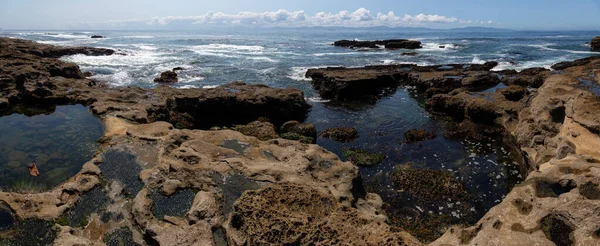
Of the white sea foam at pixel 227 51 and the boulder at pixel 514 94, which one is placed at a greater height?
the white sea foam at pixel 227 51

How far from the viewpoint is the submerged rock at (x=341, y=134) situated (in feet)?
65.0

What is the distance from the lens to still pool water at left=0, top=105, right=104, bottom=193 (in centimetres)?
1245

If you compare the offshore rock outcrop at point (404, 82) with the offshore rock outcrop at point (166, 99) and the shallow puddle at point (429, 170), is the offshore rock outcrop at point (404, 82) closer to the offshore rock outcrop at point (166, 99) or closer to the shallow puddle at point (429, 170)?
the offshore rock outcrop at point (166, 99)

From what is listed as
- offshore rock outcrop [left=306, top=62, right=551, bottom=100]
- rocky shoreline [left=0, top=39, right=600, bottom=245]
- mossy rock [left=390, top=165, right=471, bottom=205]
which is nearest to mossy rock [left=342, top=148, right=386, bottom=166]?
mossy rock [left=390, top=165, right=471, bottom=205]

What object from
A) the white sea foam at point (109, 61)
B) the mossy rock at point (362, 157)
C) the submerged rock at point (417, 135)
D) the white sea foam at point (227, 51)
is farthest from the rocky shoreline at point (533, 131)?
the white sea foam at point (227, 51)

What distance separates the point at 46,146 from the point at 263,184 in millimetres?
11061

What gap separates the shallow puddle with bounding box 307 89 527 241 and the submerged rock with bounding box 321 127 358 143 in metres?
0.41

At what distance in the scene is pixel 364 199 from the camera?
37.8 feet

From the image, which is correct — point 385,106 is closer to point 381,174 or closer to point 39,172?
point 381,174

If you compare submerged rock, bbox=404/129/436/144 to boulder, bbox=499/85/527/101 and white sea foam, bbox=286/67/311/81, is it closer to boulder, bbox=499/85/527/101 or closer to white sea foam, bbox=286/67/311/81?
boulder, bbox=499/85/527/101

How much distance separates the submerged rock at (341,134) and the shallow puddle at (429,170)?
415mm

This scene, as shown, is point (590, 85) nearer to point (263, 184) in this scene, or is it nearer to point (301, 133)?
point (301, 133)

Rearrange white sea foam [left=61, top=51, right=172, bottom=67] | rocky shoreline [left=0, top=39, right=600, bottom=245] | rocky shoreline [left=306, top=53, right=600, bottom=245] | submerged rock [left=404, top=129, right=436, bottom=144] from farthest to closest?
white sea foam [left=61, top=51, right=172, bottom=67]
submerged rock [left=404, top=129, right=436, bottom=144]
rocky shoreline [left=306, top=53, right=600, bottom=245]
rocky shoreline [left=0, top=39, right=600, bottom=245]

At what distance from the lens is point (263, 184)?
10.3 metres
